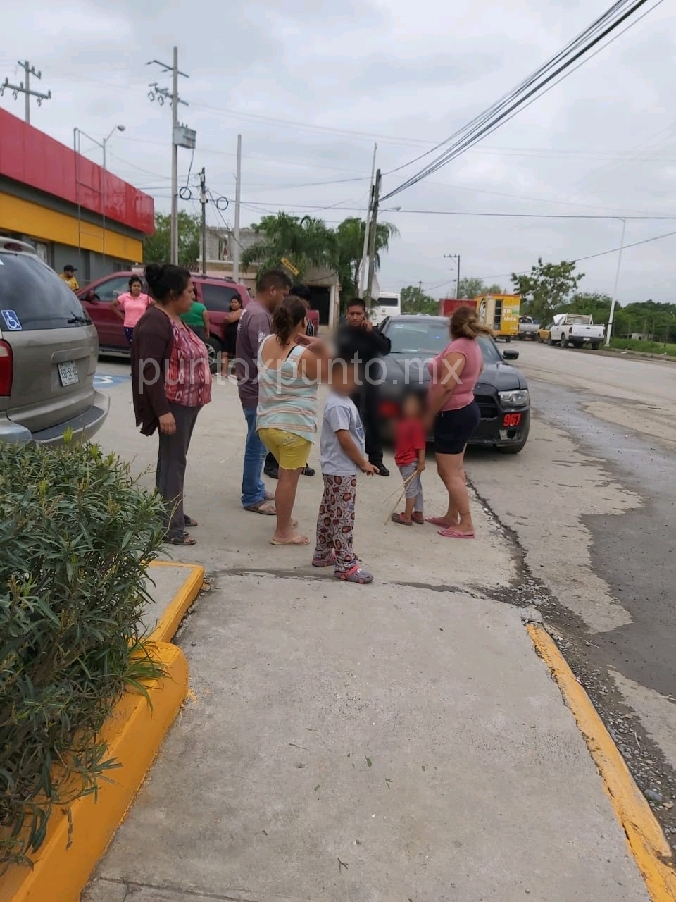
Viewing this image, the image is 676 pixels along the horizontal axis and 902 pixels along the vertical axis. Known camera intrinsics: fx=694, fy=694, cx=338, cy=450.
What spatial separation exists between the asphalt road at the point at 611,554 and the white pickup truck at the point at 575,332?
95.4 ft

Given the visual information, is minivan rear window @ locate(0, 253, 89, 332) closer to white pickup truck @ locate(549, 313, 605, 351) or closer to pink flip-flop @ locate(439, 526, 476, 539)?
pink flip-flop @ locate(439, 526, 476, 539)

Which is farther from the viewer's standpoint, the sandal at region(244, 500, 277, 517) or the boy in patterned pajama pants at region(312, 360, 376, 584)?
the sandal at region(244, 500, 277, 517)

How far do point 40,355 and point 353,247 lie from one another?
121ft

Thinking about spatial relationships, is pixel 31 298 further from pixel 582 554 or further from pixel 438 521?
pixel 582 554

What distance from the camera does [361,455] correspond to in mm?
4023

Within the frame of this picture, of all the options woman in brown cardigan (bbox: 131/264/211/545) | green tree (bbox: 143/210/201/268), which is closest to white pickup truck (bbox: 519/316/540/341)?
green tree (bbox: 143/210/201/268)

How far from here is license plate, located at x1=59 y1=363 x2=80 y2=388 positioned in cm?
454

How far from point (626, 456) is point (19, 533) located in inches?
326

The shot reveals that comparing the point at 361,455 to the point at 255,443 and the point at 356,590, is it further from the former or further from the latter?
the point at 255,443

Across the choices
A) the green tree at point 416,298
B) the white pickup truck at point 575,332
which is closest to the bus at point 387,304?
the white pickup truck at point 575,332

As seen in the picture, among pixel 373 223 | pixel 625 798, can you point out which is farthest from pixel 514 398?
pixel 373 223

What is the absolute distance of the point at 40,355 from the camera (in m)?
4.16

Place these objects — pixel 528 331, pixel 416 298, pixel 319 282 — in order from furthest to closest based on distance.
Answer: pixel 416 298 → pixel 528 331 → pixel 319 282

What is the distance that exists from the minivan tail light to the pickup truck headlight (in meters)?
5.12
